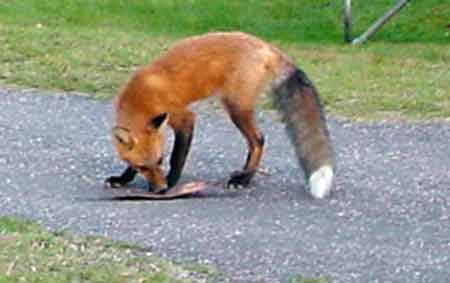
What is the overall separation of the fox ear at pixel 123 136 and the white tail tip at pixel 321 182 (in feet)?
3.71

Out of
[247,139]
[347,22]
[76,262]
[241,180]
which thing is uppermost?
[76,262]

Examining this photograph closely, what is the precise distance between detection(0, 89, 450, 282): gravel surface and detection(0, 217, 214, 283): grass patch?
0.68 feet

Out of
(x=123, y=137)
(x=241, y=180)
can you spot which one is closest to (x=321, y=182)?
(x=241, y=180)

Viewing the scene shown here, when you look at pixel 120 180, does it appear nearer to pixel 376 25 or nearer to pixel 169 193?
pixel 169 193

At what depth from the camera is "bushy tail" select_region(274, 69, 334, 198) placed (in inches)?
344

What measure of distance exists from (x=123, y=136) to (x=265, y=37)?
745 cm

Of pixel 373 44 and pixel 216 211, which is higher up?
pixel 216 211

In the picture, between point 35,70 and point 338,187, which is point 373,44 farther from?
point 338,187

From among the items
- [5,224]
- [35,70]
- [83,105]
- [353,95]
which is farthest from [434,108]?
[5,224]

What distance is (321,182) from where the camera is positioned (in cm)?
866

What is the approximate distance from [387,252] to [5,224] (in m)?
2.06

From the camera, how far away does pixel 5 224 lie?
305 inches

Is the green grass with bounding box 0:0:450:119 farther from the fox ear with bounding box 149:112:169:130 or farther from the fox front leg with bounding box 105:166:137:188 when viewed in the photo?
the fox ear with bounding box 149:112:169:130

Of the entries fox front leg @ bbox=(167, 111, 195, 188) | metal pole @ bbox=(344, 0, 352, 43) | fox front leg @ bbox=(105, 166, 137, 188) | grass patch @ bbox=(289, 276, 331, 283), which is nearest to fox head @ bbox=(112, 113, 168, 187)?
fox front leg @ bbox=(167, 111, 195, 188)
